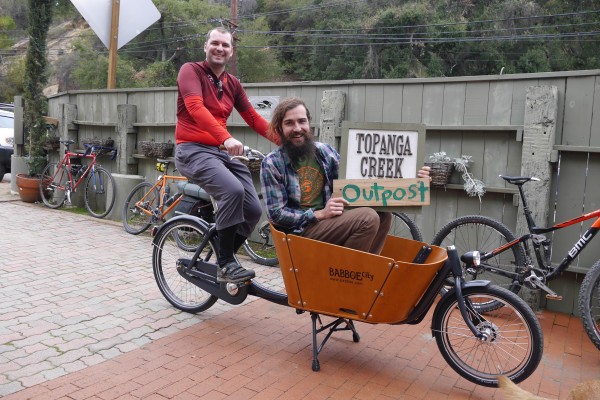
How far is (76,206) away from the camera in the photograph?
988cm

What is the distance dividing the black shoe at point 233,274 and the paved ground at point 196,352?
0.45 m

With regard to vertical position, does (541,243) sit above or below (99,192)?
above

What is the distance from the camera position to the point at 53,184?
32.0ft

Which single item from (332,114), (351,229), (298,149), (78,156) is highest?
(332,114)

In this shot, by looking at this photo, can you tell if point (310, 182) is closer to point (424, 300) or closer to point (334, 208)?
point (334, 208)

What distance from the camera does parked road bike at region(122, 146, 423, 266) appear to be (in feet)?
21.0

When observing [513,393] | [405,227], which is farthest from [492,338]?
[405,227]

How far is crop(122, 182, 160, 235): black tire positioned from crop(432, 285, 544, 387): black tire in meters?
5.26

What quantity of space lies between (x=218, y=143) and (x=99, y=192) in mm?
5626

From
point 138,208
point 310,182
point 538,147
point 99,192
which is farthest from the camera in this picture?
point 99,192

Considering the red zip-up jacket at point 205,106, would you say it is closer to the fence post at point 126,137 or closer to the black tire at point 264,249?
the black tire at point 264,249

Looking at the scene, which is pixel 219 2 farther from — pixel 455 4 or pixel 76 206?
pixel 76 206

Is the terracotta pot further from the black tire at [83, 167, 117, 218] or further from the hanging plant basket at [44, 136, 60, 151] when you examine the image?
the black tire at [83, 167, 117, 218]

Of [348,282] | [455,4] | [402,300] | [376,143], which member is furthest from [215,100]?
[455,4]
